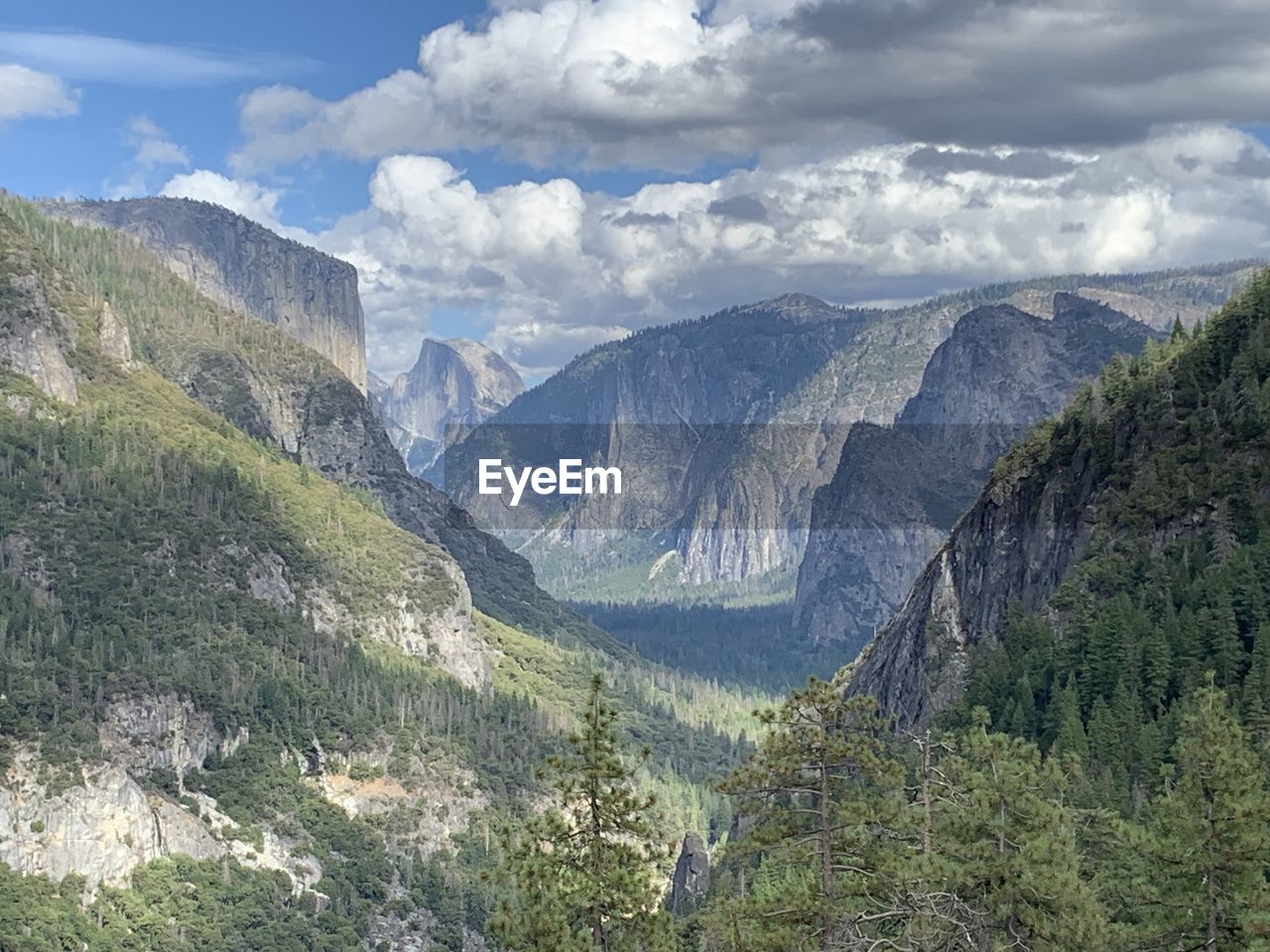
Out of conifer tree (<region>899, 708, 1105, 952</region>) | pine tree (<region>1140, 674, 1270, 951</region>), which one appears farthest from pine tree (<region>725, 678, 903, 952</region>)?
pine tree (<region>1140, 674, 1270, 951</region>)

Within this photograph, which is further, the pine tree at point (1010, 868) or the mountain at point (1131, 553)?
the mountain at point (1131, 553)

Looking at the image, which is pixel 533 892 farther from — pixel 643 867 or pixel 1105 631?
pixel 1105 631

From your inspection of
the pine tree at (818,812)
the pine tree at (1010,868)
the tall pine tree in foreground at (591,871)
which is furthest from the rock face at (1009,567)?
the tall pine tree in foreground at (591,871)

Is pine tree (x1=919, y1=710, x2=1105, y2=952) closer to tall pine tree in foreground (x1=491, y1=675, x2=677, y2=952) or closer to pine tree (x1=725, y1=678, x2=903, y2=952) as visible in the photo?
pine tree (x1=725, y1=678, x2=903, y2=952)

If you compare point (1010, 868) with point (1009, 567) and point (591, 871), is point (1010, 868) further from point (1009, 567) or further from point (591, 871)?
point (1009, 567)

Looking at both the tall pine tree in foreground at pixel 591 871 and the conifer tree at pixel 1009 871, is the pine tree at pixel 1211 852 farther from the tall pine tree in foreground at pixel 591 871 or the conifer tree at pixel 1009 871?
the tall pine tree in foreground at pixel 591 871

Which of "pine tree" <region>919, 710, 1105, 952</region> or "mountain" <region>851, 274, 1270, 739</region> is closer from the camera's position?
"pine tree" <region>919, 710, 1105, 952</region>
